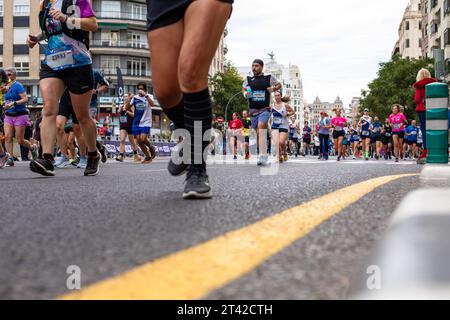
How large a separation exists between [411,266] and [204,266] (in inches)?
16.5

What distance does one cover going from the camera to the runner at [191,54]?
300 centimetres

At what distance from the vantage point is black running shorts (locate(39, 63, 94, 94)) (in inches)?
220

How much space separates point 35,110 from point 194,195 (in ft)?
195

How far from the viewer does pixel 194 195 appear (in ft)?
9.34

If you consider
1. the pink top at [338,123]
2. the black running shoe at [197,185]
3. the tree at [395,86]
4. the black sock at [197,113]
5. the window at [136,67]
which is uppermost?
the window at [136,67]

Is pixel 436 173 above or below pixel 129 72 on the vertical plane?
below

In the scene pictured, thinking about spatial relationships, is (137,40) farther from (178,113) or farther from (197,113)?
(197,113)

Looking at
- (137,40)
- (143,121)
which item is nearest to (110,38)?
(137,40)

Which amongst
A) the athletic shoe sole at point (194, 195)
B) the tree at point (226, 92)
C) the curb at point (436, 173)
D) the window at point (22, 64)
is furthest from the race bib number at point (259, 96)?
the tree at point (226, 92)

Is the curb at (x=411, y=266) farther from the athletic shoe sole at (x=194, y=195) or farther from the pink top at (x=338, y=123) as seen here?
the pink top at (x=338, y=123)

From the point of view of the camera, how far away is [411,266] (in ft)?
3.29

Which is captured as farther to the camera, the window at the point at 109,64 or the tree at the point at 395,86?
the window at the point at 109,64

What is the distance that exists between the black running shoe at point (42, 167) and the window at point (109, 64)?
55.8 meters

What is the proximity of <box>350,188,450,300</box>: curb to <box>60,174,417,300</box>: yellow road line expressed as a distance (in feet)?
0.82
